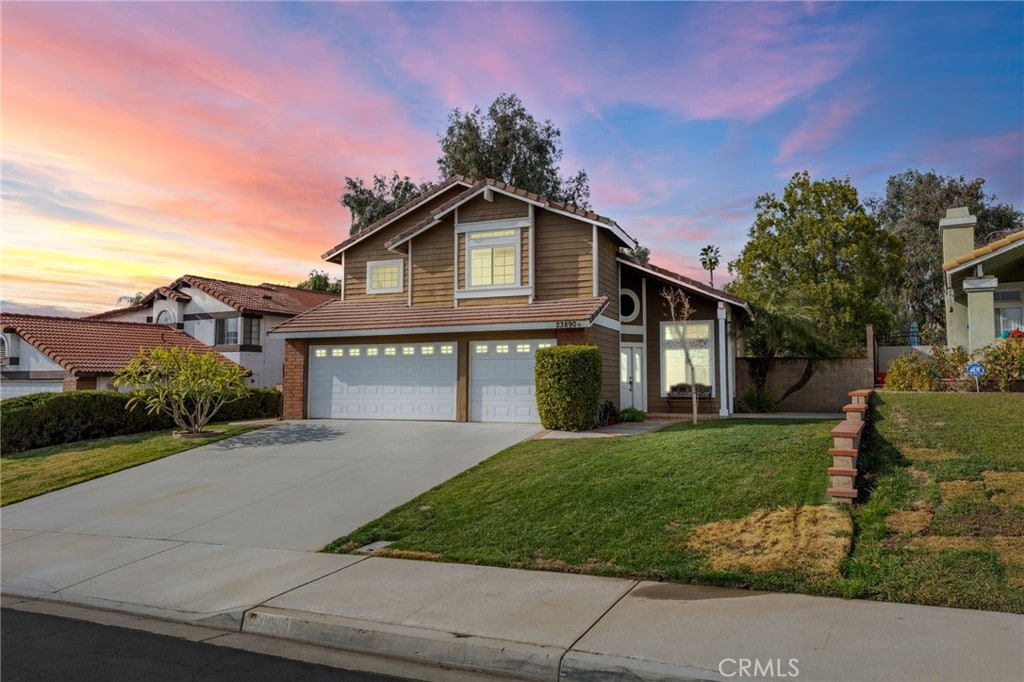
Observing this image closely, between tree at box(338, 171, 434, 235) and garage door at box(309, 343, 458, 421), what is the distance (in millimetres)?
18500

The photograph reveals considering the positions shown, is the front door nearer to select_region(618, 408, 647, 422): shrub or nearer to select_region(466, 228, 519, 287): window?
select_region(618, 408, 647, 422): shrub

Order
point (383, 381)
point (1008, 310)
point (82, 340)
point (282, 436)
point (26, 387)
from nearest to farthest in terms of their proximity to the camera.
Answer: point (282, 436) → point (1008, 310) → point (383, 381) → point (26, 387) → point (82, 340)

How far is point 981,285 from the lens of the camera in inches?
612

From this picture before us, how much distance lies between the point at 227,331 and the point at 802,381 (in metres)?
24.9

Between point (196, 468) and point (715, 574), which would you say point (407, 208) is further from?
point (715, 574)

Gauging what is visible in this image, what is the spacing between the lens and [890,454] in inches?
354

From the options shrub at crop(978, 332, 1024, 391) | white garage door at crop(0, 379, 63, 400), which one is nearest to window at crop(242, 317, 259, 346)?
white garage door at crop(0, 379, 63, 400)

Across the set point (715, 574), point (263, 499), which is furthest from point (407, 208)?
point (715, 574)

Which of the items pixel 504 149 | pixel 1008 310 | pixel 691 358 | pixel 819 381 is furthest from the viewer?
pixel 504 149

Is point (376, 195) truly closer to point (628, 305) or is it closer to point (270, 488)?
point (628, 305)

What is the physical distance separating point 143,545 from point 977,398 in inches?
549

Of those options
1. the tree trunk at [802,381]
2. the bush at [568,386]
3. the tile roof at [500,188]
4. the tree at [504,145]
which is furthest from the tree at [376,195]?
the bush at [568,386]

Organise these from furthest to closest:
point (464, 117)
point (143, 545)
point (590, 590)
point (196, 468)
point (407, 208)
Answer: point (464, 117) → point (407, 208) → point (196, 468) → point (143, 545) → point (590, 590)

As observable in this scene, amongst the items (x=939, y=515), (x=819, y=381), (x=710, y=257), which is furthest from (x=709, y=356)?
(x=710, y=257)
